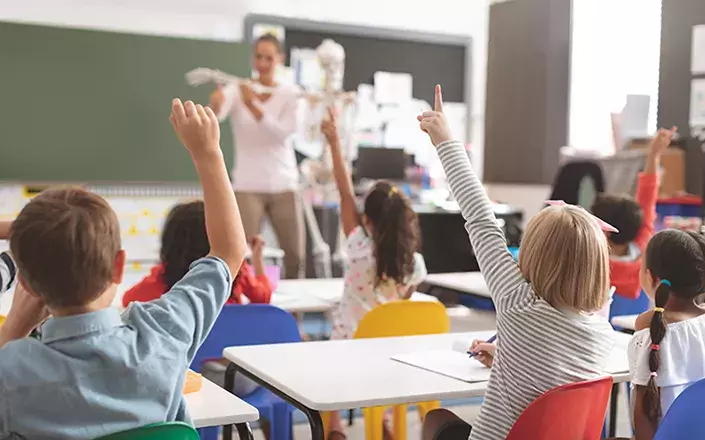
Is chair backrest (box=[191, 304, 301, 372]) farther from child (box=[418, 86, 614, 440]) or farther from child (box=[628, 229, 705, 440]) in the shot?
child (box=[628, 229, 705, 440])

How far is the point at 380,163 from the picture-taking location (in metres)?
6.71

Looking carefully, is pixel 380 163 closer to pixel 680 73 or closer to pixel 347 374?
pixel 680 73

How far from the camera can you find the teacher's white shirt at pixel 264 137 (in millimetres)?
4871

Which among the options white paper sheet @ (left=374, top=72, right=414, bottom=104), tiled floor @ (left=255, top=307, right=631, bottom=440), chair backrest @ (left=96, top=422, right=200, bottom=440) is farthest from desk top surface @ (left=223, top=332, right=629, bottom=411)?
white paper sheet @ (left=374, top=72, right=414, bottom=104)

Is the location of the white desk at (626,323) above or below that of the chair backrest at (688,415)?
below

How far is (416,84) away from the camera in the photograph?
7020 mm

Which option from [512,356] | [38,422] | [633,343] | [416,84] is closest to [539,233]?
[512,356]

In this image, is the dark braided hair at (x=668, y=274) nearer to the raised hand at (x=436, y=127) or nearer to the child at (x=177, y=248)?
the raised hand at (x=436, y=127)

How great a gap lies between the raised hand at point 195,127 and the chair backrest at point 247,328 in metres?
1.24

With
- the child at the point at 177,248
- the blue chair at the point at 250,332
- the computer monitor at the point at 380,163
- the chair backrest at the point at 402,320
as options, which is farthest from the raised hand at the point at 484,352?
the computer monitor at the point at 380,163

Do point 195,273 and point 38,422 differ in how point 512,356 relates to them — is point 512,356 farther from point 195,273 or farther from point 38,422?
point 38,422

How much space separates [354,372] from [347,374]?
1.1 inches

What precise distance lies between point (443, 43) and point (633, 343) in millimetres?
5416

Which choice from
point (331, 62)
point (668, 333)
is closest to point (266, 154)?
point (331, 62)
